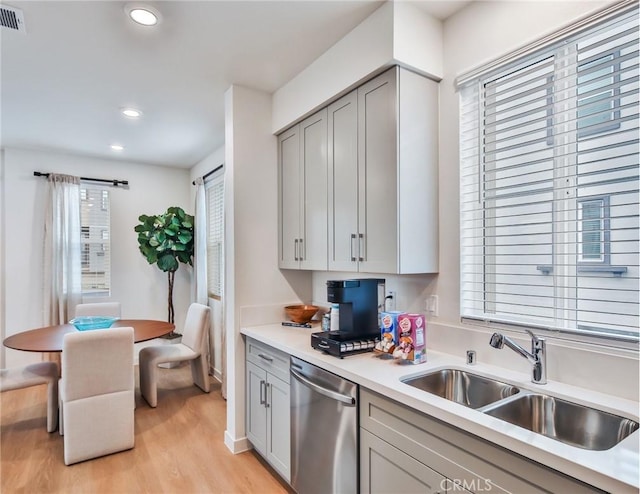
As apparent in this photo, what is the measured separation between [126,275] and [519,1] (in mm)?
4927

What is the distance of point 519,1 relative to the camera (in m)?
1.72

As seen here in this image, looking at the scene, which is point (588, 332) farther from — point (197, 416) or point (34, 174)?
point (34, 174)

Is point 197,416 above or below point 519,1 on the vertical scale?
below

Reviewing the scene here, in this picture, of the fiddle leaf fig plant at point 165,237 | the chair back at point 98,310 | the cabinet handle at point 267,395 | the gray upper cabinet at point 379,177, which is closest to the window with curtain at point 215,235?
the fiddle leaf fig plant at point 165,237

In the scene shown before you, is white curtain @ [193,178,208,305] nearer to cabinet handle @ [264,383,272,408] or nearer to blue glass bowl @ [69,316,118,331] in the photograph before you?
blue glass bowl @ [69,316,118,331]

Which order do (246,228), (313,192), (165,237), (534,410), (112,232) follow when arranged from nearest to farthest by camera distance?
(534,410) < (313,192) < (246,228) < (165,237) < (112,232)

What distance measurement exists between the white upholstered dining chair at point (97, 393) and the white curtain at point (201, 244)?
1.82 m

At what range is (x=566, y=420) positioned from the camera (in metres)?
1.42

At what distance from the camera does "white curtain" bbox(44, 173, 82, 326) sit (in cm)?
429

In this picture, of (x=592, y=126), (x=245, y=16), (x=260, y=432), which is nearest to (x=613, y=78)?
(x=592, y=126)

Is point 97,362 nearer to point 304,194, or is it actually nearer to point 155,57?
point 304,194

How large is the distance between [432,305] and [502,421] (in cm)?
93

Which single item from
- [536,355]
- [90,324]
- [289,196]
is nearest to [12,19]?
[289,196]

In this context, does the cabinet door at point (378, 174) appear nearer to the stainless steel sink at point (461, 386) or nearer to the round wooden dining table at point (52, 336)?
the stainless steel sink at point (461, 386)
